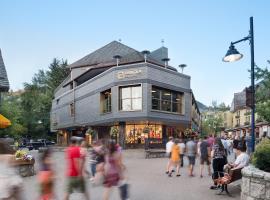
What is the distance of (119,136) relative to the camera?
37.0 meters

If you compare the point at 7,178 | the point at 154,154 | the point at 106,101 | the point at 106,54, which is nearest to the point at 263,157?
the point at 7,178

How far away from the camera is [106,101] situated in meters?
39.9

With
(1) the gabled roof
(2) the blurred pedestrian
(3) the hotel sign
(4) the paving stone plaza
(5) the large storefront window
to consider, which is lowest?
(4) the paving stone plaza

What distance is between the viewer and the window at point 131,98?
117 ft

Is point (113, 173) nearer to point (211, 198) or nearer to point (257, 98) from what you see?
point (211, 198)

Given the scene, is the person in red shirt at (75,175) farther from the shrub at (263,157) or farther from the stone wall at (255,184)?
the shrub at (263,157)

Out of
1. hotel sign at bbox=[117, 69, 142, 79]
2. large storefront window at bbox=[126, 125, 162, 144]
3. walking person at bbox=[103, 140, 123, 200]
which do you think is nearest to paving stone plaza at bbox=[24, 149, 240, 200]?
walking person at bbox=[103, 140, 123, 200]

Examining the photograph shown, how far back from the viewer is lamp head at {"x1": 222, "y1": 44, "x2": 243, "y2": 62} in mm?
10867

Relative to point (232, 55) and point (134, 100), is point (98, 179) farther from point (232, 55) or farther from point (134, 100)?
point (134, 100)

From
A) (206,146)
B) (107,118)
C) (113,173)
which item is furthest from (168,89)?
(113,173)

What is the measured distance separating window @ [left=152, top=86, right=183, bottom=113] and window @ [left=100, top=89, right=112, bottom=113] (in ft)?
17.0

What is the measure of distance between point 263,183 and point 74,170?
4557 mm

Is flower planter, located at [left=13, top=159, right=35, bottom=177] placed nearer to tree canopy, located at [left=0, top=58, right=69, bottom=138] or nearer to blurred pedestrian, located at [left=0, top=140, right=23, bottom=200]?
blurred pedestrian, located at [left=0, top=140, right=23, bottom=200]

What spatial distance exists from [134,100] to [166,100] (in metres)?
4.19
